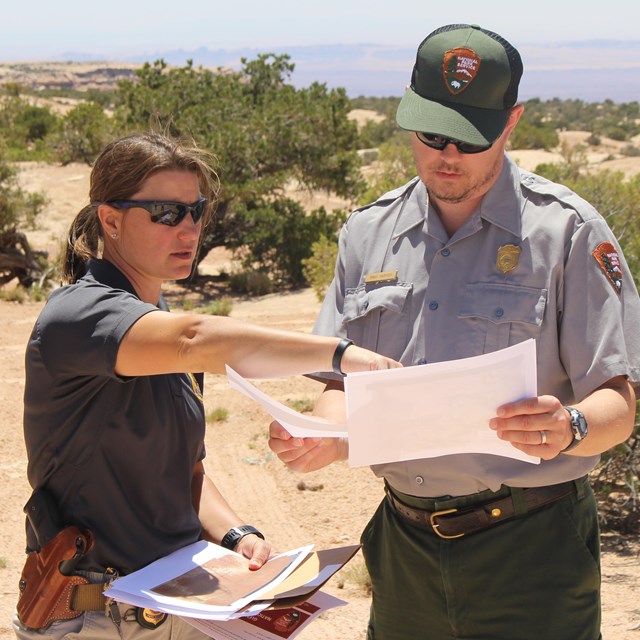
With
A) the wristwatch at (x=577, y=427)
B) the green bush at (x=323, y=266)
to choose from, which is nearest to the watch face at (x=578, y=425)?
the wristwatch at (x=577, y=427)

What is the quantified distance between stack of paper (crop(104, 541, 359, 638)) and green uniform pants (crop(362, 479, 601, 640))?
1.36 ft

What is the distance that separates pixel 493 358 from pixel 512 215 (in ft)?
2.25

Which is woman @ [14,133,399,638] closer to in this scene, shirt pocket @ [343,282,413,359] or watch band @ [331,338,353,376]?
watch band @ [331,338,353,376]

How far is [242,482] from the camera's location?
6.80 meters

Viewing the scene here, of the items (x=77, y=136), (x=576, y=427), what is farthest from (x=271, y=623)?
(x=77, y=136)

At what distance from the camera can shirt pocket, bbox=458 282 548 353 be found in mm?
2393

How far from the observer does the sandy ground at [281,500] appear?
473 cm

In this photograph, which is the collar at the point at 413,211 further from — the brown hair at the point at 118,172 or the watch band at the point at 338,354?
the watch band at the point at 338,354

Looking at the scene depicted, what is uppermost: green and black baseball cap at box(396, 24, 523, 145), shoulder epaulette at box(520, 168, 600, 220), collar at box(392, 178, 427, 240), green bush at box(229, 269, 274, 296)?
green and black baseball cap at box(396, 24, 523, 145)

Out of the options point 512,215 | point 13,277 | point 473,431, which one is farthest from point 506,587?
point 13,277

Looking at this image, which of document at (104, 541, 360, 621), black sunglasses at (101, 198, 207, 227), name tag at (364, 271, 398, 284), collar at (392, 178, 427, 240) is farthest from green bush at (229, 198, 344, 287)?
document at (104, 541, 360, 621)

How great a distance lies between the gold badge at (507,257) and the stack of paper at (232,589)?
2.81ft

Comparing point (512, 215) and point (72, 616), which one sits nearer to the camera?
point (72, 616)

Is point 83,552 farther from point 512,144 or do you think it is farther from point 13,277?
point 512,144
